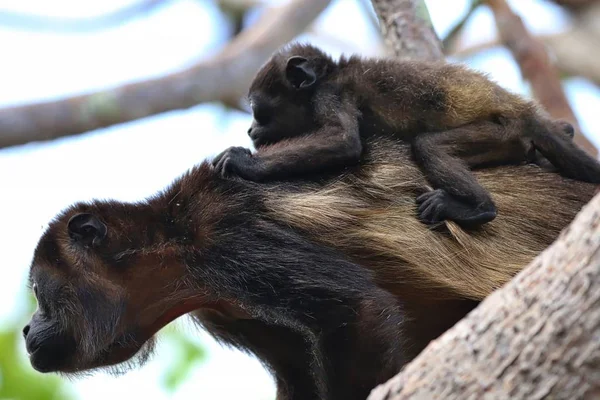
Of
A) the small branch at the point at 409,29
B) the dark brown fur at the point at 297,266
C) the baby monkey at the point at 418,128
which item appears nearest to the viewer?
the dark brown fur at the point at 297,266

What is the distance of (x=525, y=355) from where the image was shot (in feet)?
6.67

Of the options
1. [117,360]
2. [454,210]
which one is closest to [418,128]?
[454,210]

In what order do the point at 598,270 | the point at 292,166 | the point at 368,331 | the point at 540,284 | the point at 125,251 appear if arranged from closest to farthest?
the point at 598,270 → the point at 540,284 → the point at 368,331 → the point at 292,166 → the point at 125,251

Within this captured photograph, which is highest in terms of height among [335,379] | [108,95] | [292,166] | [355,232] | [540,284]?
[108,95]

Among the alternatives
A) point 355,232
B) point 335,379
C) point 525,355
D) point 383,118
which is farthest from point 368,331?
point 525,355

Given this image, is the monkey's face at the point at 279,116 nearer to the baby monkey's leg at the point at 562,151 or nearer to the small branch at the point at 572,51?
the baby monkey's leg at the point at 562,151

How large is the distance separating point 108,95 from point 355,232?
12.4 feet

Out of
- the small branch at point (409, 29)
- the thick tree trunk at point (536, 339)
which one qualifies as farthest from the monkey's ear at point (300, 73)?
the thick tree trunk at point (536, 339)

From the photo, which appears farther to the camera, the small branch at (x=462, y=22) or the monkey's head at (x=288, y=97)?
the small branch at (x=462, y=22)

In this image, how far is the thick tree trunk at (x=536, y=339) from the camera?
1.96 meters

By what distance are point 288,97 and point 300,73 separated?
0.12 m

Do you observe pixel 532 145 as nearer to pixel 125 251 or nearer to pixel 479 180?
pixel 479 180

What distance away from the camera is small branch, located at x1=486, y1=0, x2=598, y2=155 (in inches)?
224

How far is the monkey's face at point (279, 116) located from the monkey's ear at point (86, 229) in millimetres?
820
